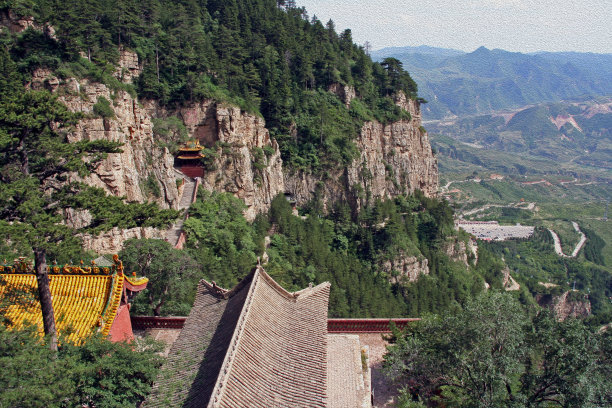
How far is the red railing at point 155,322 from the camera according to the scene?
20766 mm

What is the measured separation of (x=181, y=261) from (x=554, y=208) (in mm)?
148095

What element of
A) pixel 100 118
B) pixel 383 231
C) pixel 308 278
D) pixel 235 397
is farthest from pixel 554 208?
pixel 235 397

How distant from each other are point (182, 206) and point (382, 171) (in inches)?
1051

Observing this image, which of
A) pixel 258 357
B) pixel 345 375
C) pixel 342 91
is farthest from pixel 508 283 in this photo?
pixel 258 357

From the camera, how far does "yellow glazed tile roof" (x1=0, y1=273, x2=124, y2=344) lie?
15.1m

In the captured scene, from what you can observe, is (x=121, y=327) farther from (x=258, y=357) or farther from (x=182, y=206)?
(x=182, y=206)

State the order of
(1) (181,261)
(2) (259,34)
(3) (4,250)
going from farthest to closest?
(2) (259,34), (1) (181,261), (3) (4,250)

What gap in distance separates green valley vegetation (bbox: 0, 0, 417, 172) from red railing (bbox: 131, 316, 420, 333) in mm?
16667

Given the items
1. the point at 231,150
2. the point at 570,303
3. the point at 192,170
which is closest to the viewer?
the point at 192,170

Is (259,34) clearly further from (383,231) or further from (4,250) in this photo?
(4,250)

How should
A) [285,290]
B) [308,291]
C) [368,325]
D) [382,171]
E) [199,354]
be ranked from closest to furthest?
1. [199,354]
2. [285,290]
3. [308,291]
4. [368,325]
5. [382,171]

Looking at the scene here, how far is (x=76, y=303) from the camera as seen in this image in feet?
52.7

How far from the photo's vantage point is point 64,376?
1192 cm

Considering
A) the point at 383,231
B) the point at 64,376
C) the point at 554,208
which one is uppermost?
the point at 64,376
